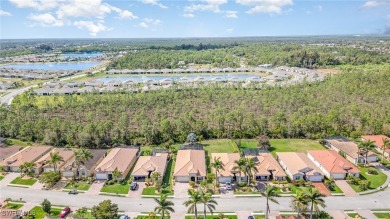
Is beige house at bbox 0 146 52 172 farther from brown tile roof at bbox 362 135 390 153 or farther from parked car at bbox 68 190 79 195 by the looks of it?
brown tile roof at bbox 362 135 390 153

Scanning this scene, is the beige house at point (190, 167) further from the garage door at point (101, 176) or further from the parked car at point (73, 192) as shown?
the parked car at point (73, 192)

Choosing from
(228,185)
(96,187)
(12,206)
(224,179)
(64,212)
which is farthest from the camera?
(224,179)

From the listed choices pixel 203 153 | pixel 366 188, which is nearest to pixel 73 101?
pixel 203 153

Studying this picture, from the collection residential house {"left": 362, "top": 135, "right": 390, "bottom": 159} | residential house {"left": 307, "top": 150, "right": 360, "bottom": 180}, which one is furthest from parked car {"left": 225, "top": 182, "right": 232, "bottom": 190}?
residential house {"left": 362, "top": 135, "right": 390, "bottom": 159}

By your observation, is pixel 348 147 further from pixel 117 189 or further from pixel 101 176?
pixel 101 176

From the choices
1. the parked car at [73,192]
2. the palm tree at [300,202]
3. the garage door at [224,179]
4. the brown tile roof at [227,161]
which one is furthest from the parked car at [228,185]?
the parked car at [73,192]

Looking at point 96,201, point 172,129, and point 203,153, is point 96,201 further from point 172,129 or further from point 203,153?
point 172,129

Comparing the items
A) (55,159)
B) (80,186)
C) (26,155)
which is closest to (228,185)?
(80,186)
